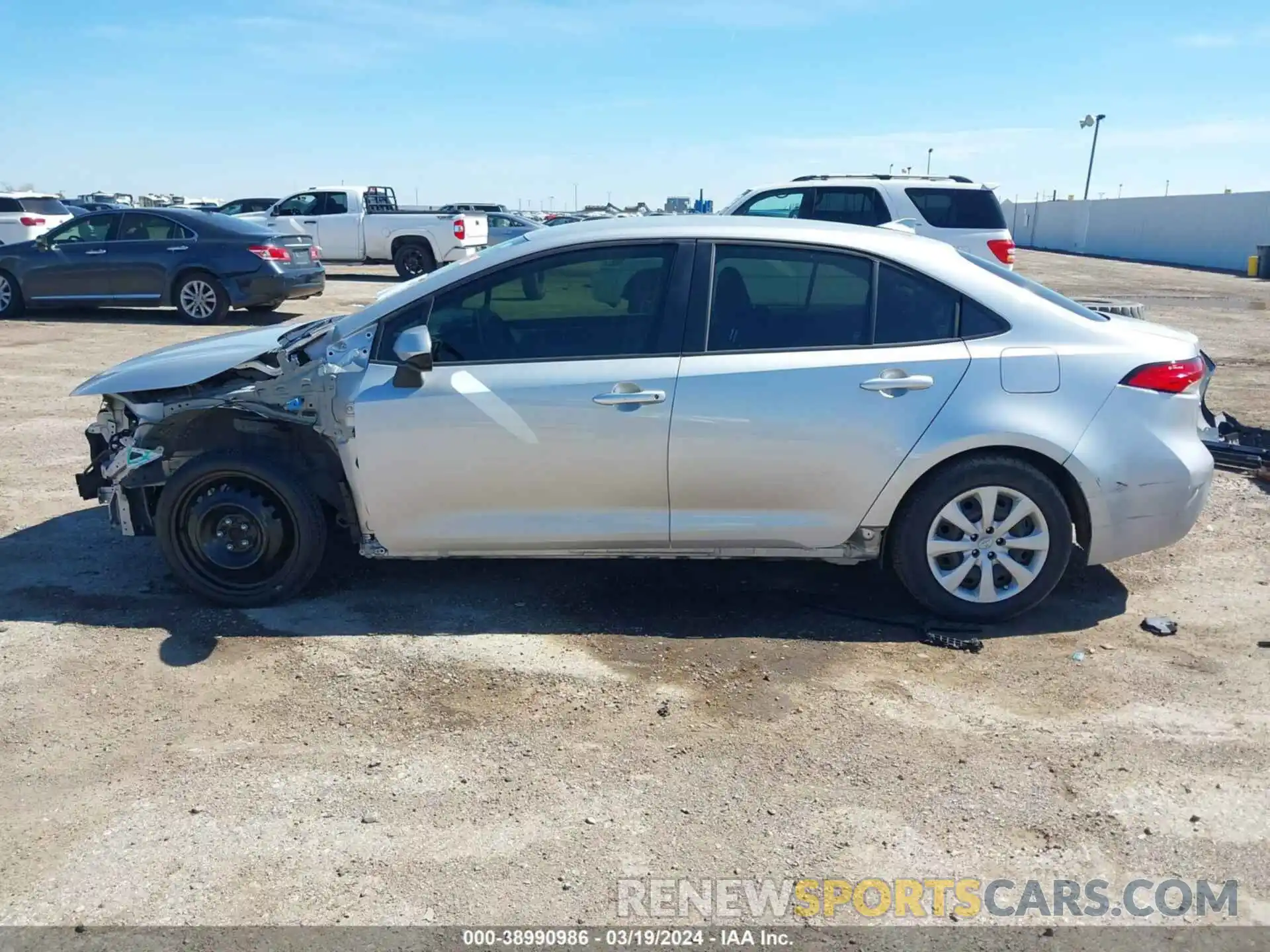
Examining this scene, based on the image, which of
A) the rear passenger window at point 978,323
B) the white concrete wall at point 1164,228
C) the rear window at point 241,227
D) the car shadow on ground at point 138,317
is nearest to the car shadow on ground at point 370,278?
the car shadow on ground at point 138,317

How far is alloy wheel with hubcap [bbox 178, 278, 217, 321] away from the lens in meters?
14.3

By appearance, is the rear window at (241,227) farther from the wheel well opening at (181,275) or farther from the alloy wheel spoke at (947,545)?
the alloy wheel spoke at (947,545)

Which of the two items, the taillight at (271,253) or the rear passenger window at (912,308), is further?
the taillight at (271,253)

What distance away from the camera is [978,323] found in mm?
4539

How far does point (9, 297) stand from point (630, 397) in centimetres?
1403

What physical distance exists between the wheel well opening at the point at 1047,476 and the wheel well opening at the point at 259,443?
2604mm

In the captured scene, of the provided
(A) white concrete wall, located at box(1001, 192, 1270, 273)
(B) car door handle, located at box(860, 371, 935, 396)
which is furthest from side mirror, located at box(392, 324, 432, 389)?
(A) white concrete wall, located at box(1001, 192, 1270, 273)

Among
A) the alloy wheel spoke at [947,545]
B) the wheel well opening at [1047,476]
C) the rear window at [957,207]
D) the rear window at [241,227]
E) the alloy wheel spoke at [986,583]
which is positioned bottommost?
the alloy wheel spoke at [986,583]

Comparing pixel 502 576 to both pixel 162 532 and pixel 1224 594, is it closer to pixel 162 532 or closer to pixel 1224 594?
pixel 162 532

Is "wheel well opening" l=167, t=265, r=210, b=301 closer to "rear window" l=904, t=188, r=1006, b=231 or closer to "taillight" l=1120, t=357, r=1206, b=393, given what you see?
"rear window" l=904, t=188, r=1006, b=231

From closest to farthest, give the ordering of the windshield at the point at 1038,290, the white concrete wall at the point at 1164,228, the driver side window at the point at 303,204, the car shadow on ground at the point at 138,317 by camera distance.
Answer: the windshield at the point at 1038,290 → the car shadow on ground at the point at 138,317 → the driver side window at the point at 303,204 → the white concrete wall at the point at 1164,228

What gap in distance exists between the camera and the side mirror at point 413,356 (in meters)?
4.37

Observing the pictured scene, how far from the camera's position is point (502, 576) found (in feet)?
17.1

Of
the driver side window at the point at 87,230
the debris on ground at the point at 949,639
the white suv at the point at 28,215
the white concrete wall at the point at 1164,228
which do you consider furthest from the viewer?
the white concrete wall at the point at 1164,228
